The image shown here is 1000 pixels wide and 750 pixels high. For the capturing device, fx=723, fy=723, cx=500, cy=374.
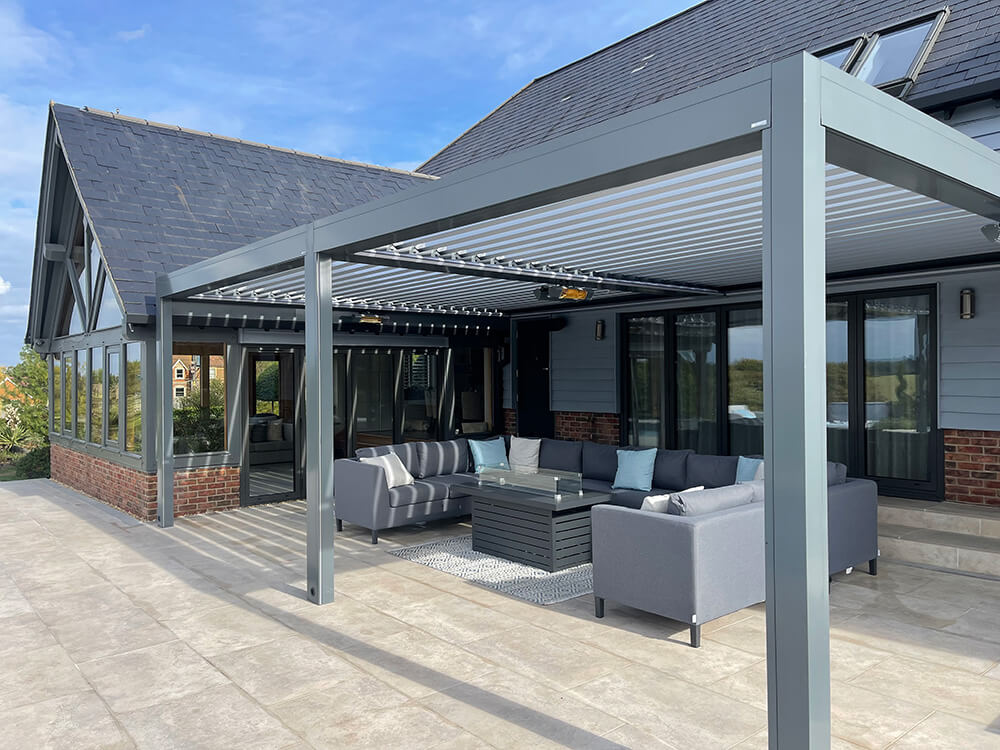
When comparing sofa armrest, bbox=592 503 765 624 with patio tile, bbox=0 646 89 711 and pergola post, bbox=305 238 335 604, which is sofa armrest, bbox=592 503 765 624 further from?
patio tile, bbox=0 646 89 711

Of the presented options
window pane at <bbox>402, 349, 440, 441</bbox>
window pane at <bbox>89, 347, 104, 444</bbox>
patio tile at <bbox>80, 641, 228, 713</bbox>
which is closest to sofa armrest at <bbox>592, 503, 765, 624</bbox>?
patio tile at <bbox>80, 641, 228, 713</bbox>

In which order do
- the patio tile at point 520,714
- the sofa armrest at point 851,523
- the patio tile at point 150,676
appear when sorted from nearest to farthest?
1. the patio tile at point 520,714
2. the patio tile at point 150,676
3. the sofa armrest at point 851,523

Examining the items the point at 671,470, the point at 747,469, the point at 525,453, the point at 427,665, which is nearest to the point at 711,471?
the point at 671,470

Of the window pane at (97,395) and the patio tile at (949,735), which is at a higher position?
the window pane at (97,395)

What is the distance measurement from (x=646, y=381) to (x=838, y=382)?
2.96 metres

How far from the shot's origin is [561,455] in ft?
30.5

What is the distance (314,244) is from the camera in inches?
222

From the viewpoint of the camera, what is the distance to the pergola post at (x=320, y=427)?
18.5ft

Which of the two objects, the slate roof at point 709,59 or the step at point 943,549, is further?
the slate roof at point 709,59

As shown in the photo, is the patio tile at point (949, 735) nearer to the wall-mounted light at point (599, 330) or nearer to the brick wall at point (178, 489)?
the wall-mounted light at point (599, 330)

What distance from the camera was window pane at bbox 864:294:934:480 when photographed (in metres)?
7.79

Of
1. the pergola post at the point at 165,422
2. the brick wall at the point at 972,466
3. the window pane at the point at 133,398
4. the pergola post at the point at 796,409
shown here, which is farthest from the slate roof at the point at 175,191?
the pergola post at the point at 796,409

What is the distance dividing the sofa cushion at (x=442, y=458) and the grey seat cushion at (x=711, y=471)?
3021mm

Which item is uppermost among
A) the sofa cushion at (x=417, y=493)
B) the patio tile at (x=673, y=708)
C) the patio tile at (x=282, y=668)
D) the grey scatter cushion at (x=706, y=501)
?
the grey scatter cushion at (x=706, y=501)
